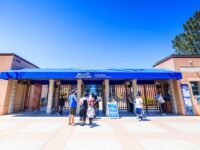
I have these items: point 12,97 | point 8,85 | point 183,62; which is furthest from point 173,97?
point 8,85

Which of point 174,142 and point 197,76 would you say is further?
point 197,76

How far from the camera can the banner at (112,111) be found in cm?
983

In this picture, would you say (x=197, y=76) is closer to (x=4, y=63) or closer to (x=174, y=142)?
(x=174, y=142)

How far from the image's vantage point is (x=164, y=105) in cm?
1332

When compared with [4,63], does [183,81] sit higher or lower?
lower

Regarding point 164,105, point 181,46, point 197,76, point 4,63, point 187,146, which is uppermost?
point 181,46

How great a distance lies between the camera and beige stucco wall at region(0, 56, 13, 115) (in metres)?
10.9

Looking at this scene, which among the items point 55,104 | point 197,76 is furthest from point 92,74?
point 197,76

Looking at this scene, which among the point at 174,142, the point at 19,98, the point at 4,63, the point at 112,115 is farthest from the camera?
the point at 19,98

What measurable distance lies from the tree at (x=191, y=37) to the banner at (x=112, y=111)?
21505 mm

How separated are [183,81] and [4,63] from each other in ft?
53.5

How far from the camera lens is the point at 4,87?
11211mm

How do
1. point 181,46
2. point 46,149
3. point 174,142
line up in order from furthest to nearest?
point 181,46 < point 174,142 < point 46,149

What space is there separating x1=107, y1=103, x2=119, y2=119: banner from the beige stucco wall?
8.88 meters
